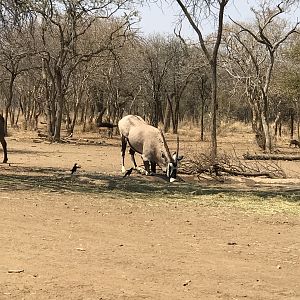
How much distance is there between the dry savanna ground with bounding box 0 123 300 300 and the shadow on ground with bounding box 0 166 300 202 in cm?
3

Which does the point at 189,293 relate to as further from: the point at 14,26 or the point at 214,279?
the point at 14,26

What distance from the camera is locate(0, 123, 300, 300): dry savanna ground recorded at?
6.19 meters

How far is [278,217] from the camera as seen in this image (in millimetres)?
10812

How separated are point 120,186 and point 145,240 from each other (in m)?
5.88

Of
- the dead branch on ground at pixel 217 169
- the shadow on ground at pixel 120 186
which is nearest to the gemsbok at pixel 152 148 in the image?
the shadow on ground at pixel 120 186

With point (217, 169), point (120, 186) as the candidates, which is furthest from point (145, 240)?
point (217, 169)

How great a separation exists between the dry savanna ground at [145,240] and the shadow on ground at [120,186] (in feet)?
0.09

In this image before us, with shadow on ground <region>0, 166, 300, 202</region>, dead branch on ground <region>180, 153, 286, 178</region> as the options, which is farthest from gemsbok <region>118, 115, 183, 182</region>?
dead branch on ground <region>180, 153, 286, 178</region>

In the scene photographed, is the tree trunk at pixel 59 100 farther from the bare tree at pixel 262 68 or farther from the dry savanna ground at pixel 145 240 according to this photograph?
the dry savanna ground at pixel 145 240

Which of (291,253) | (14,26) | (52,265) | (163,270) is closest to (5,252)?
(52,265)

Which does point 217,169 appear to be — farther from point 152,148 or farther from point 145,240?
point 145,240

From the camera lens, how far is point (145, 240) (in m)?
→ 8.44

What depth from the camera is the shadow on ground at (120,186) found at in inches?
522

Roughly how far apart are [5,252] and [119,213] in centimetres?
351
